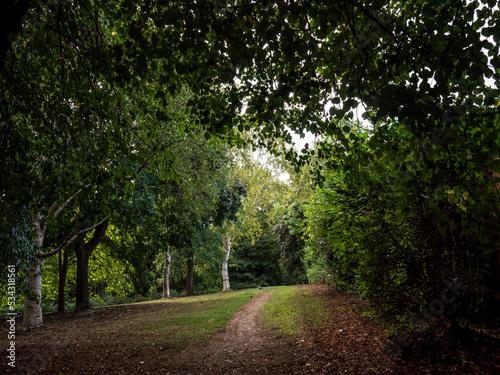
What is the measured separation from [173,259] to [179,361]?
76.3ft

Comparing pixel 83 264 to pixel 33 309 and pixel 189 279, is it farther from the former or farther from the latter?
pixel 189 279

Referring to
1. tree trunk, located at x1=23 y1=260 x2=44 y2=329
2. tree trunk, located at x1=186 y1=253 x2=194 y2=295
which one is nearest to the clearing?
tree trunk, located at x1=23 y1=260 x2=44 y2=329

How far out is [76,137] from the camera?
14.4 ft

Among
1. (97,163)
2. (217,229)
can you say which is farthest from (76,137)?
(217,229)

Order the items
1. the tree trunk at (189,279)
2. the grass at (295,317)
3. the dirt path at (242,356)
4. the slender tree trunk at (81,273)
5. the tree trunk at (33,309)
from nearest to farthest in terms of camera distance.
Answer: the dirt path at (242,356)
the grass at (295,317)
the tree trunk at (33,309)
the slender tree trunk at (81,273)
the tree trunk at (189,279)

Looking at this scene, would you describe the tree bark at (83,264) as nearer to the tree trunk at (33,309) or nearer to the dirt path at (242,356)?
the tree trunk at (33,309)

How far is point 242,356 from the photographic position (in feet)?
21.3

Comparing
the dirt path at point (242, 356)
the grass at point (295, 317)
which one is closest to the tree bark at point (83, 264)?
the grass at point (295, 317)

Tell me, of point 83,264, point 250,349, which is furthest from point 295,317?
point 83,264

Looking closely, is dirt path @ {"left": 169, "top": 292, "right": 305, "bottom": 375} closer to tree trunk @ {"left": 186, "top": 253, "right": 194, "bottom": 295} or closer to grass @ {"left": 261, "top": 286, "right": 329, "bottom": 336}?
grass @ {"left": 261, "top": 286, "right": 329, "bottom": 336}

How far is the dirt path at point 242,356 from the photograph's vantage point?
5.69m

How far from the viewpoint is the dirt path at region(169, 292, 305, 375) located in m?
5.69

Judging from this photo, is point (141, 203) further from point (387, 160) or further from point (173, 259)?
point (173, 259)

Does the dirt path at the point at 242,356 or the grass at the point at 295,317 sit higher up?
the dirt path at the point at 242,356
